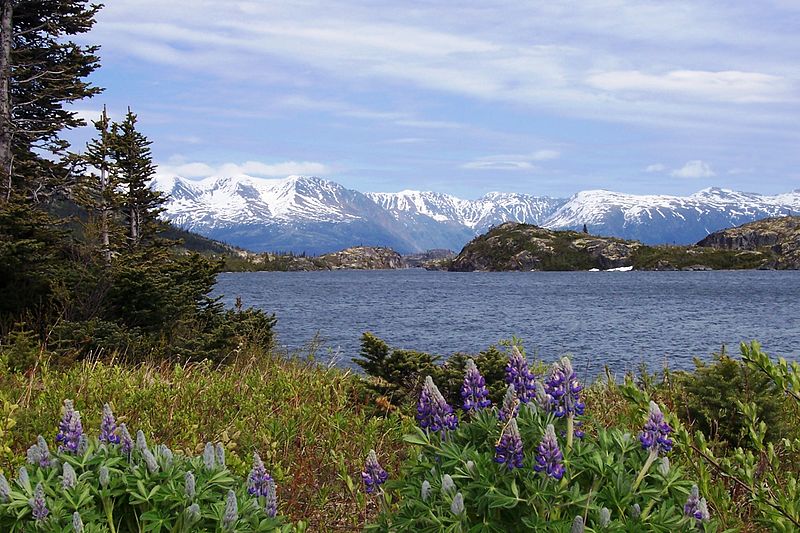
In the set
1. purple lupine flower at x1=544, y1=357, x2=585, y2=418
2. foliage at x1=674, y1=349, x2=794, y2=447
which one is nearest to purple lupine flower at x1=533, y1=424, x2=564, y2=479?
purple lupine flower at x1=544, y1=357, x2=585, y2=418

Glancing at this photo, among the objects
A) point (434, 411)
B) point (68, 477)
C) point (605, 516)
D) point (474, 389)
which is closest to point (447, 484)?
point (434, 411)

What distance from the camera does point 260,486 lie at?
3883 mm

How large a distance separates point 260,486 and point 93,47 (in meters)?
18.7

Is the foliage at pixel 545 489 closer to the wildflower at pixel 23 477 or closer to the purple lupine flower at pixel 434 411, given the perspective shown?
the purple lupine flower at pixel 434 411

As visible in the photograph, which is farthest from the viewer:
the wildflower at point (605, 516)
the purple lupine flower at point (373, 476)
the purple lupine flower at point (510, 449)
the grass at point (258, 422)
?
the grass at point (258, 422)

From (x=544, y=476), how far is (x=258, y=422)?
19.0 feet

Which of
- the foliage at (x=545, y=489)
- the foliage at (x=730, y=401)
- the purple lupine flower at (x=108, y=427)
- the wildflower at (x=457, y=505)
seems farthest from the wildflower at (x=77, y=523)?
the foliage at (x=730, y=401)

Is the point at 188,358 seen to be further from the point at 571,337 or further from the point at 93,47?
the point at 571,337

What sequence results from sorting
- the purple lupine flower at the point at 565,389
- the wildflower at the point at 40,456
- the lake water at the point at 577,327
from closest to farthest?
1. the purple lupine flower at the point at 565,389
2. the wildflower at the point at 40,456
3. the lake water at the point at 577,327

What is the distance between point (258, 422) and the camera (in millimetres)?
8242

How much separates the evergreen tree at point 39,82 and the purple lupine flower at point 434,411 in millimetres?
16806

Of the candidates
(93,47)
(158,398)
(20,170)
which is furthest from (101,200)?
(158,398)

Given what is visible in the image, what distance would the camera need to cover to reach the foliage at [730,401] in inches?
320

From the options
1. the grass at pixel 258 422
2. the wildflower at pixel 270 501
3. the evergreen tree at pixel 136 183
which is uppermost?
the evergreen tree at pixel 136 183
